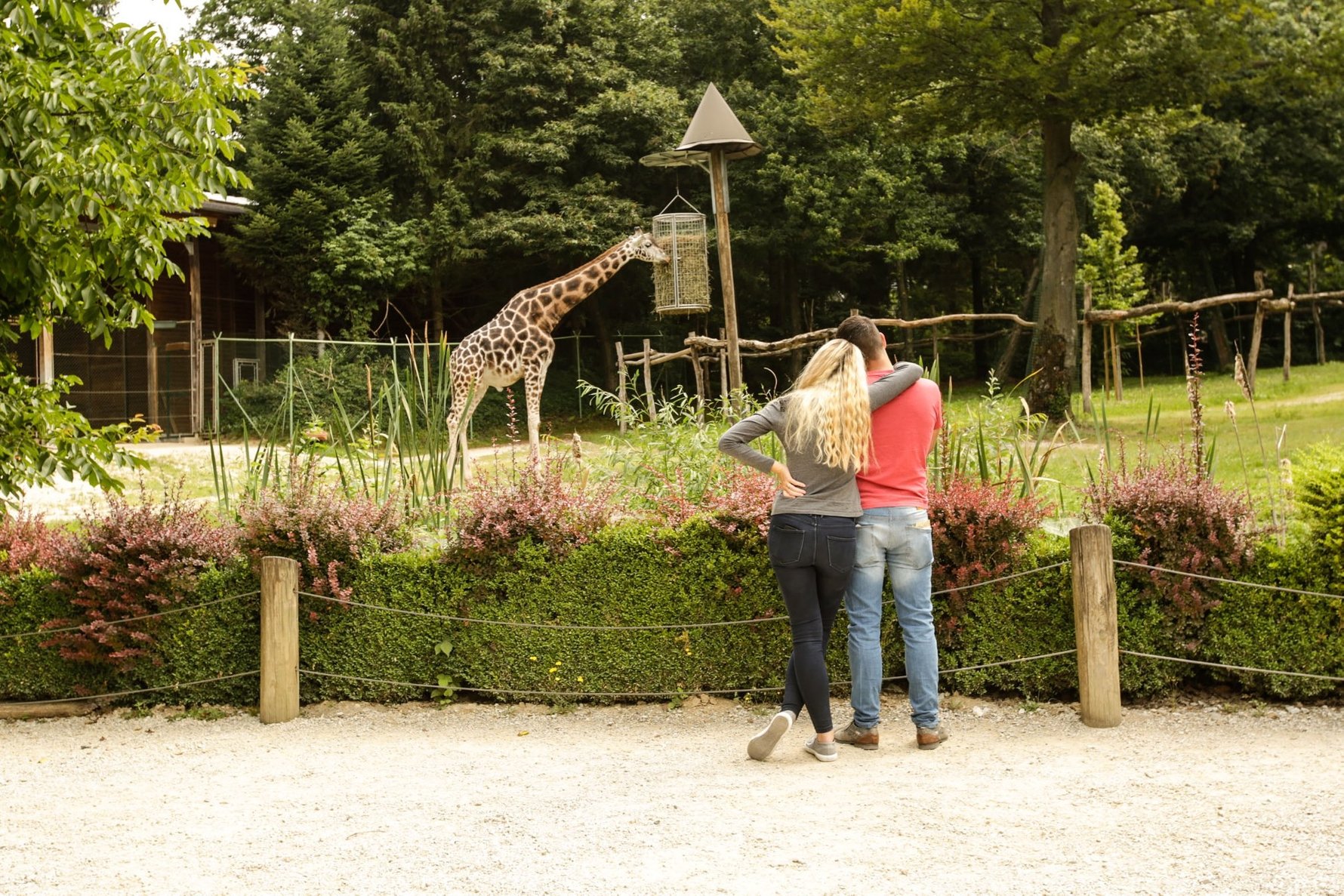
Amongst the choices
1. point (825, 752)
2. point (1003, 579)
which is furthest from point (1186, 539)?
point (825, 752)

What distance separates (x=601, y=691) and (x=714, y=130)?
5.05 m

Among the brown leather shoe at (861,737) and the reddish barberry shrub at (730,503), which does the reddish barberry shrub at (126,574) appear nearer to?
the reddish barberry shrub at (730,503)

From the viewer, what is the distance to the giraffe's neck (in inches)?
525

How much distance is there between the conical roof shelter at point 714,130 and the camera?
33.6ft

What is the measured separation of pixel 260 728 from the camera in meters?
7.30

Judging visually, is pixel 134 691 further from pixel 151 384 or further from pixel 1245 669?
pixel 151 384

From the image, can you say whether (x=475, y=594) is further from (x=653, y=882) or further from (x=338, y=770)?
(x=653, y=882)

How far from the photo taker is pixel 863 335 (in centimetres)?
585

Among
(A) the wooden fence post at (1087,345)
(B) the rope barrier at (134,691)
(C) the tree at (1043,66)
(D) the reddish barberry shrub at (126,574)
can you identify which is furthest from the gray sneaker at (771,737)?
(C) the tree at (1043,66)

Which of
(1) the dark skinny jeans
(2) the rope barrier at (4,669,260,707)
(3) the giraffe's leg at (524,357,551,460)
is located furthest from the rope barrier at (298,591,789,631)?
(3) the giraffe's leg at (524,357,551,460)

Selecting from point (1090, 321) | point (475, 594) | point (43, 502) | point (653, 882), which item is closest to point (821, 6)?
point (1090, 321)

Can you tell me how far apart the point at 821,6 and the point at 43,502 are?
13847 mm

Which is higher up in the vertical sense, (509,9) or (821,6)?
(509,9)

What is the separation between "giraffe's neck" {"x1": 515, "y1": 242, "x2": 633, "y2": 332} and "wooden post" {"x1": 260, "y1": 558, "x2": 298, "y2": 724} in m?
6.18
